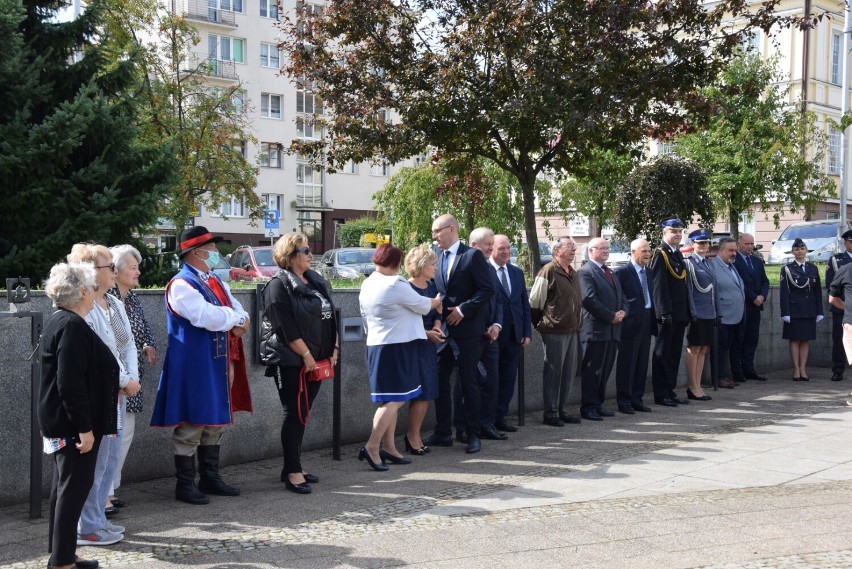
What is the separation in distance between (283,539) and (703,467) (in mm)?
3713

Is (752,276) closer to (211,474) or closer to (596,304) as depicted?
(596,304)

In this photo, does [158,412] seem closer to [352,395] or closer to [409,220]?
[352,395]

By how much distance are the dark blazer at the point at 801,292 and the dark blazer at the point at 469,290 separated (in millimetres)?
7169

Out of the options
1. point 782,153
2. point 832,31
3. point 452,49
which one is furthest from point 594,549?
point 832,31

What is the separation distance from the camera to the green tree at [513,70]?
1443cm

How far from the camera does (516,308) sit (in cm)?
1023

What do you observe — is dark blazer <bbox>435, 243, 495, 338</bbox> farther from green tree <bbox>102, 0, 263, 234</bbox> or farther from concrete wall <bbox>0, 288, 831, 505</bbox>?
green tree <bbox>102, 0, 263, 234</bbox>

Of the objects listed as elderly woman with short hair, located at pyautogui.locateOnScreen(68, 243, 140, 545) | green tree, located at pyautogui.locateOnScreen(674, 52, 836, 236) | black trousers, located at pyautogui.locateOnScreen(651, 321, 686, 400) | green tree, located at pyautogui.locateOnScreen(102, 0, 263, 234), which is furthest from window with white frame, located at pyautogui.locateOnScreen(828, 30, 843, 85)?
elderly woman with short hair, located at pyautogui.locateOnScreen(68, 243, 140, 545)

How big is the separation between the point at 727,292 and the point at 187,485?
29.0ft

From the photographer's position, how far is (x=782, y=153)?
30547 mm

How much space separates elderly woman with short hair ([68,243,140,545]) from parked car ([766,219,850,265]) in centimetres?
2819

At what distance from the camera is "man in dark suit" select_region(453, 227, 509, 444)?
31.9 feet

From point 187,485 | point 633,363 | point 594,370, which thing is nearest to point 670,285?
point 633,363

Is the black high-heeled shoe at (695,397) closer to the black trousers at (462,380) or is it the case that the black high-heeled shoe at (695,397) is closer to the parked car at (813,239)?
the black trousers at (462,380)
